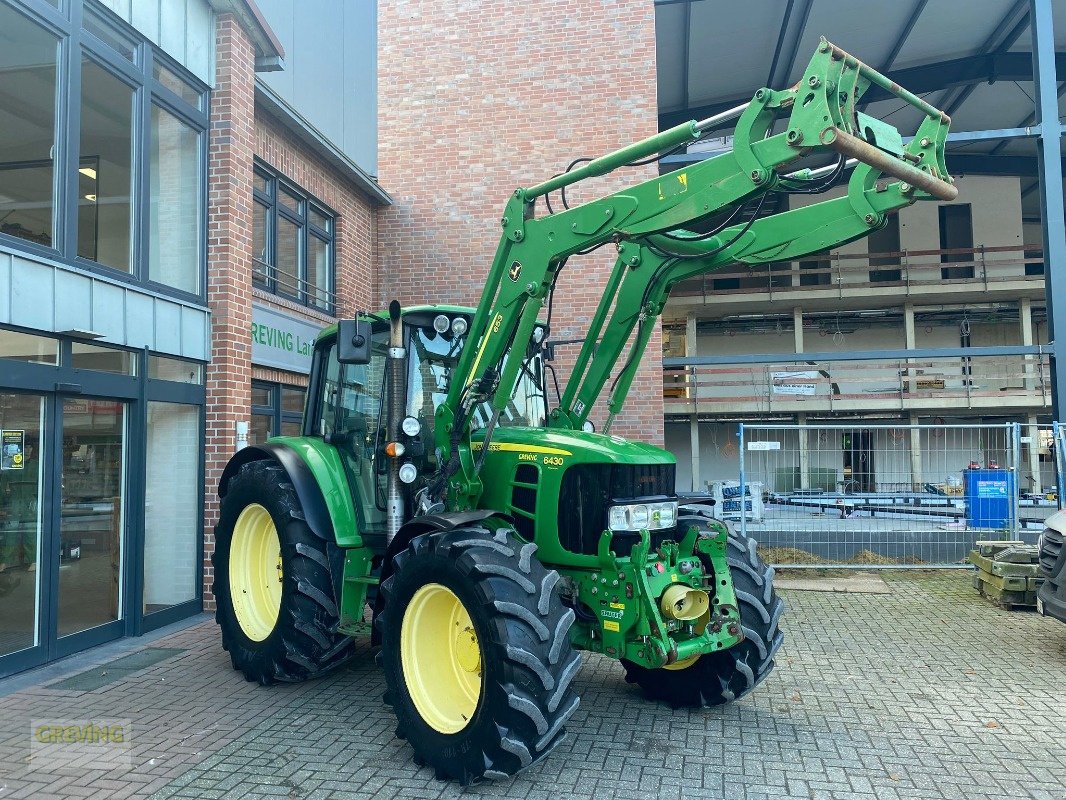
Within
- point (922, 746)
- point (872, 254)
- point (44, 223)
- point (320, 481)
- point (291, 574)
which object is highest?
point (872, 254)

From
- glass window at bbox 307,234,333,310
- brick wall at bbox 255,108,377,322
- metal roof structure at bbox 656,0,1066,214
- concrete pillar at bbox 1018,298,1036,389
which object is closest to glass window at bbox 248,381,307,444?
brick wall at bbox 255,108,377,322

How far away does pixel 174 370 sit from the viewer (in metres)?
7.39

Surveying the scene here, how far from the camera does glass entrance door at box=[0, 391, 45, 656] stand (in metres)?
5.63

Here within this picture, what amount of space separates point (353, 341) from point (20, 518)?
2.93 metres

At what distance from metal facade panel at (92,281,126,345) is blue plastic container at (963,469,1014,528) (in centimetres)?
1000

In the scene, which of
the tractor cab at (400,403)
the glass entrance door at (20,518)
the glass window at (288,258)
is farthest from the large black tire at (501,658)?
the glass window at (288,258)

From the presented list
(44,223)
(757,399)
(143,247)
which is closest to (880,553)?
(143,247)

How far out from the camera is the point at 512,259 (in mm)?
4766

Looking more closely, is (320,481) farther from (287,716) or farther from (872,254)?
(872,254)

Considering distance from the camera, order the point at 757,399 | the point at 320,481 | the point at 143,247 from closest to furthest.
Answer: the point at 320,481
the point at 143,247
the point at 757,399

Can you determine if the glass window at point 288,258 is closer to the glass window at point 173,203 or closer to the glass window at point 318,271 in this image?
the glass window at point 318,271

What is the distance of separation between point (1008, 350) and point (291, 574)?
13.7m

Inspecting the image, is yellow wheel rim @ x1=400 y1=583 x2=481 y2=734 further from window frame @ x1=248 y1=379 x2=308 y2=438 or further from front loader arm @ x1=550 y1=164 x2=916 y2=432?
window frame @ x1=248 y1=379 x2=308 y2=438

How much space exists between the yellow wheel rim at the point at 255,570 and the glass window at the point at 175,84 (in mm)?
4055
